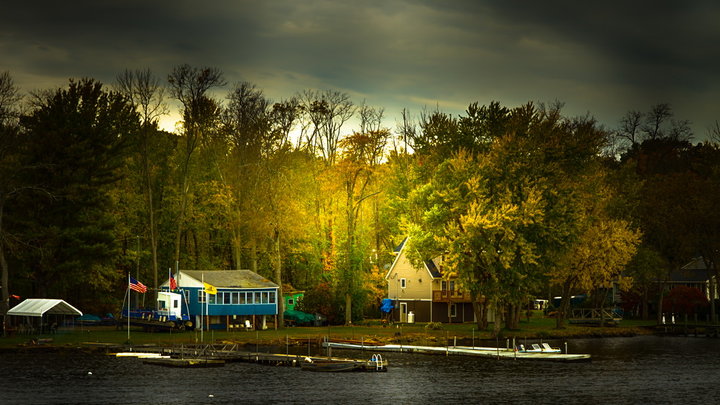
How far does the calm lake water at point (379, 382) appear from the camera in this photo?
5372 cm

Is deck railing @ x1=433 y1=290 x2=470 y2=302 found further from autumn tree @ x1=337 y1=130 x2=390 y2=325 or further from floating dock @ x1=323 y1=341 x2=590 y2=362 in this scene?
floating dock @ x1=323 y1=341 x2=590 y2=362

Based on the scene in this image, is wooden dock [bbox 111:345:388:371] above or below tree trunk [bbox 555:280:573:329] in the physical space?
below

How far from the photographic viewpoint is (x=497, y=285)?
273 feet

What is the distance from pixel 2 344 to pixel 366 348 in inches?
1202

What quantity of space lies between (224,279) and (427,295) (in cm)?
2539

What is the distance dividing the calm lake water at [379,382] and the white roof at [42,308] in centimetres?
661

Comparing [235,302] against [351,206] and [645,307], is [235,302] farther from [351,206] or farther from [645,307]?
[645,307]

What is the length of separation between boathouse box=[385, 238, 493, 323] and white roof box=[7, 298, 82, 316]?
38.1 m

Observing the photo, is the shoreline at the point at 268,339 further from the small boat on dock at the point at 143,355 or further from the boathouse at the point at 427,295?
the boathouse at the point at 427,295

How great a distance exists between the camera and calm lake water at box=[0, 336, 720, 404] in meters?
53.7

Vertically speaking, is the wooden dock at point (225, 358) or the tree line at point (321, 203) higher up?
the tree line at point (321, 203)

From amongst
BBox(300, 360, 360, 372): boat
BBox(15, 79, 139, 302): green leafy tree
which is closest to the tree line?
BBox(15, 79, 139, 302): green leafy tree

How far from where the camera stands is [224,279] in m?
89.4

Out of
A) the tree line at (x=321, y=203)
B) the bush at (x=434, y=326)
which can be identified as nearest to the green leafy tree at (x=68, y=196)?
the tree line at (x=321, y=203)
